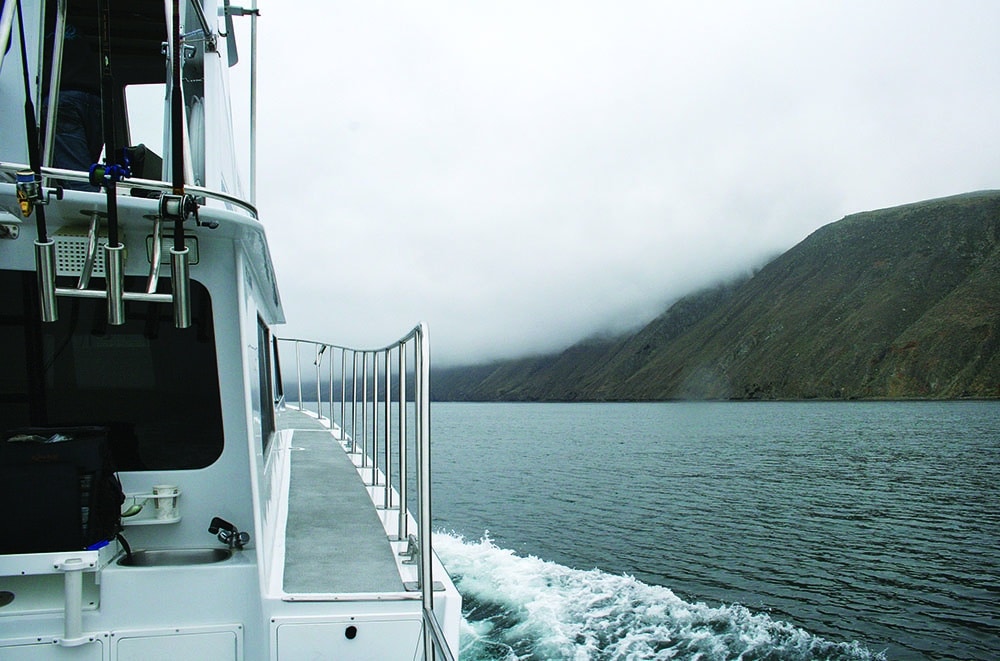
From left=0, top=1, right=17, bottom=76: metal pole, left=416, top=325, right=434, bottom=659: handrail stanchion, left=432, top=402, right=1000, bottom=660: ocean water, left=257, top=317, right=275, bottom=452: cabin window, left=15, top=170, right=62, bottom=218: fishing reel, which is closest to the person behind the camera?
left=416, top=325, right=434, bottom=659: handrail stanchion

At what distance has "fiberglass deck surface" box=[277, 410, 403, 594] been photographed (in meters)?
3.63

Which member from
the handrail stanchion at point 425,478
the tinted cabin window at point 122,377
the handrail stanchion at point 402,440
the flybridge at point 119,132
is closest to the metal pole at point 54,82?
the flybridge at point 119,132

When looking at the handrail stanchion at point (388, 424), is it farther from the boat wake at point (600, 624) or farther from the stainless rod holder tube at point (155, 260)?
the boat wake at point (600, 624)

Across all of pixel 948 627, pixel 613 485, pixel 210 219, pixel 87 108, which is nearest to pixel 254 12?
pixel 87 108

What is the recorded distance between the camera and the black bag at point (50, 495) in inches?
131

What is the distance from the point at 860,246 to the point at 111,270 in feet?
654

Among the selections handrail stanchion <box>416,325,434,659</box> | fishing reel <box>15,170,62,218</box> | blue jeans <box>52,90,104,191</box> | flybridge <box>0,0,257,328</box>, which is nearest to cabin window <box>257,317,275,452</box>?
flybridge <box>0,0,257,328</box>

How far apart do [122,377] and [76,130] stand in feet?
4.39

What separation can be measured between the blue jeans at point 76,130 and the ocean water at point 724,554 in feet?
25.5

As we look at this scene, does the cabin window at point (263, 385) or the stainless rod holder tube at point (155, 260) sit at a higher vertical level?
the stainless rod holder tube at point (155, 260)

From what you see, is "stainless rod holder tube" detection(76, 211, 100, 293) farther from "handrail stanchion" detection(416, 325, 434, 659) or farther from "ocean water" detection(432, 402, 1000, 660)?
"ocean water" detection(432, 402, 1000, 660)

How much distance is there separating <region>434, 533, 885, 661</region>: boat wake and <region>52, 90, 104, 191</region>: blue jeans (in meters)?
7.79

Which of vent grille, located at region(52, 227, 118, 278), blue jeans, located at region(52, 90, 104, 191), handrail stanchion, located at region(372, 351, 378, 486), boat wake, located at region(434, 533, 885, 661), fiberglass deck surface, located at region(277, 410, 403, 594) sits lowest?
boat wake, located at region(434, 533, 885, 661)

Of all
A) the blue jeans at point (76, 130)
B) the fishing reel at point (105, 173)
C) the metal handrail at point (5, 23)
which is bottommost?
the fishing reel at point (105, 173)
